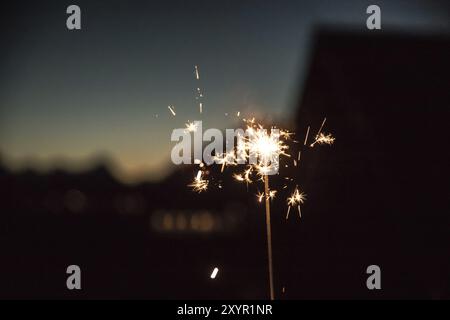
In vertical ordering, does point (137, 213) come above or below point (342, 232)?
above

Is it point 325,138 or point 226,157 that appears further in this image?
point 325,138

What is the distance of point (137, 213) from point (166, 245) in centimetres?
707

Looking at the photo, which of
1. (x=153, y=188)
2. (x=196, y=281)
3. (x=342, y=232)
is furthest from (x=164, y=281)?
(x=153, y=188)

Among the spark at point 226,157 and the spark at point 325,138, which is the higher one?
the spark at point 325,138

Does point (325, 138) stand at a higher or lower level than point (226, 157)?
higher

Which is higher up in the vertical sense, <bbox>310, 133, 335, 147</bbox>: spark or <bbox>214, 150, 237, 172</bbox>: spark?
<bbox>310, 133, 335, 147</bbox>: spark

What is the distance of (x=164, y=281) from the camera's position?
749 inches
